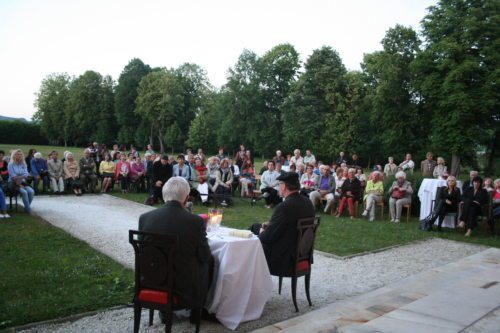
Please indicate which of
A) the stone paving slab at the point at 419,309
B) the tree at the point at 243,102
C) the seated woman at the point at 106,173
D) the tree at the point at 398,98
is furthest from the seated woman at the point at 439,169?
the tree at the point at 243,102

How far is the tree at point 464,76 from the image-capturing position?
24656mm

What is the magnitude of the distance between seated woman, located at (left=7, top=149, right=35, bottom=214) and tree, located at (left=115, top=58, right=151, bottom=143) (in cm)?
4502

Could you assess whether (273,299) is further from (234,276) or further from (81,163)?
(81,163)

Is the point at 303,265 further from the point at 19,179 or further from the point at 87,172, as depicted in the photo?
the point at 87,172

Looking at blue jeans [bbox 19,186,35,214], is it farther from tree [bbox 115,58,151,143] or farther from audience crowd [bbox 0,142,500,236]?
tree [bbox 115,58,151,143]

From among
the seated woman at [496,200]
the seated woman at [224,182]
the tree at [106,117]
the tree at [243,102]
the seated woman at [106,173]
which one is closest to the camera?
the seated woman at [496,200]

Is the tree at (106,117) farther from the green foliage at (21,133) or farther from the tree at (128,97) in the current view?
the green foliage at (21,133)

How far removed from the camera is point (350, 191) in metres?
12.0

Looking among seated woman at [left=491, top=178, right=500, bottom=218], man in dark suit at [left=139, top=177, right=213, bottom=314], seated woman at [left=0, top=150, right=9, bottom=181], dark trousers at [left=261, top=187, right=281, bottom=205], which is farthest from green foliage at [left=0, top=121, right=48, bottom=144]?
man in dark suit at [left=139, top=177, right=213, bottom=314]

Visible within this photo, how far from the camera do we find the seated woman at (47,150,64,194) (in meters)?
13.7

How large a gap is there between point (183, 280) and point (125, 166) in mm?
12142

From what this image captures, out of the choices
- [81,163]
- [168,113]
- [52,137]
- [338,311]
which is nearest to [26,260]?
[338,311]

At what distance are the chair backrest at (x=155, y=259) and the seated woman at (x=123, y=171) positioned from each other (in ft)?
39.0

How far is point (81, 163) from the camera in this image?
14.7 metres
